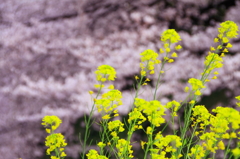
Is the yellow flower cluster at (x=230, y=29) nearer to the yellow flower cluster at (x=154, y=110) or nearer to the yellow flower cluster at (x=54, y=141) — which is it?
the yellow flower cluster at (x=154, y=110)

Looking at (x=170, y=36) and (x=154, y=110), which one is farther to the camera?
(x=170, y=36)

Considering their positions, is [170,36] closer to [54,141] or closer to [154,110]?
[154,110]

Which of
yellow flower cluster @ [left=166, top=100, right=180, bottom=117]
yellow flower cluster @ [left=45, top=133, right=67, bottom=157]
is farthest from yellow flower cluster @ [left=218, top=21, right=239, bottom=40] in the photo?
yellow flower cluster @ [left=45, top=133, right=67, bottom=157]

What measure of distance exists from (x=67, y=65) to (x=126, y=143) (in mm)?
2270

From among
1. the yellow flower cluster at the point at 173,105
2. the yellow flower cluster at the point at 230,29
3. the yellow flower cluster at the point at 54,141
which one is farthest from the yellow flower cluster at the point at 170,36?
the yellow flower cluster at the point at 54,141

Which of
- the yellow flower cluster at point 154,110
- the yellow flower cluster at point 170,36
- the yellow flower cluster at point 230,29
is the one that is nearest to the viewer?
the yellow flower cluster at point 154,110

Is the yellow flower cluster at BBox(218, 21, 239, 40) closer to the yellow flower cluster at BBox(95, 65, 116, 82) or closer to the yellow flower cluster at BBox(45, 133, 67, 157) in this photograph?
the yellow flower cluster at BBox(95, 65, 116, 82)

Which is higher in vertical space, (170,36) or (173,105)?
(170,36)

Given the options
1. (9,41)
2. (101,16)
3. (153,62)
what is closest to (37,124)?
(9,41)

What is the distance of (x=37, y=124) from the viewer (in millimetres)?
3562

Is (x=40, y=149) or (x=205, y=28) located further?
(x=205, y=28)

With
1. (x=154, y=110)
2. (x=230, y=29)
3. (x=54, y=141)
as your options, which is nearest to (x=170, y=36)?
(x=230, y=29)

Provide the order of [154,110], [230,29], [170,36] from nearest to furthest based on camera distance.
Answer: [154,110]
[230,29]
[170,36]

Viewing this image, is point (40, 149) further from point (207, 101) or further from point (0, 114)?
point (207, 101)
